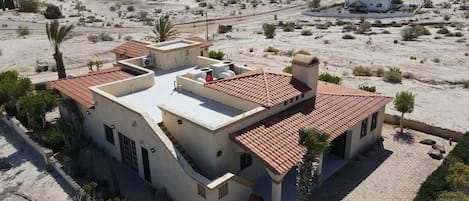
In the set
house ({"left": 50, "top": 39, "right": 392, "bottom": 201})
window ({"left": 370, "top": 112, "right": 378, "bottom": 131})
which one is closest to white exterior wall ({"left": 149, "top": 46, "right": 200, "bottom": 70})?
house ({"left": 50, "top": 39, "right": 392, "bottom": 201})

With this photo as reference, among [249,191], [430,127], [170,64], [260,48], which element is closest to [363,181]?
[249,191]

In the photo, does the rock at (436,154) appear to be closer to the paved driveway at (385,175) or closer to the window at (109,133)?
the paved driveway at (385,175)

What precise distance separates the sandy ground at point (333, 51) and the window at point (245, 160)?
618 inches

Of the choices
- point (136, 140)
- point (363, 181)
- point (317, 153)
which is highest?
point (317, 153)

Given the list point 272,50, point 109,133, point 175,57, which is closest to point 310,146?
point 109,133

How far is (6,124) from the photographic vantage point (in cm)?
2719

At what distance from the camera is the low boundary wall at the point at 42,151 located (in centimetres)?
1943

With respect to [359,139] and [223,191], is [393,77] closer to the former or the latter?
[359,139]

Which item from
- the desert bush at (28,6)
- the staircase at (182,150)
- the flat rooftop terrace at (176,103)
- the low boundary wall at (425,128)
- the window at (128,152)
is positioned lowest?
the low boundary wall at (425,128)

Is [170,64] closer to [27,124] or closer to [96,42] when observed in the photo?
[27,124]

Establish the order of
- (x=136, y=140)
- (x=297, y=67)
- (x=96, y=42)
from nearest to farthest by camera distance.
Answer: (x=136, y=140) < (x=297, y=67) < (x=96, y=42)

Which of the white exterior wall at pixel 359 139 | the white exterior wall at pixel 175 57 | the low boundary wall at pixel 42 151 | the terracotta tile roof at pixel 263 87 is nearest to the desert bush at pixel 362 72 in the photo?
the white exterior wall at pixel 359 139

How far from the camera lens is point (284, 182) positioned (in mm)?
19594

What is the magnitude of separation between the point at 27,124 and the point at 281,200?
61.7ft
